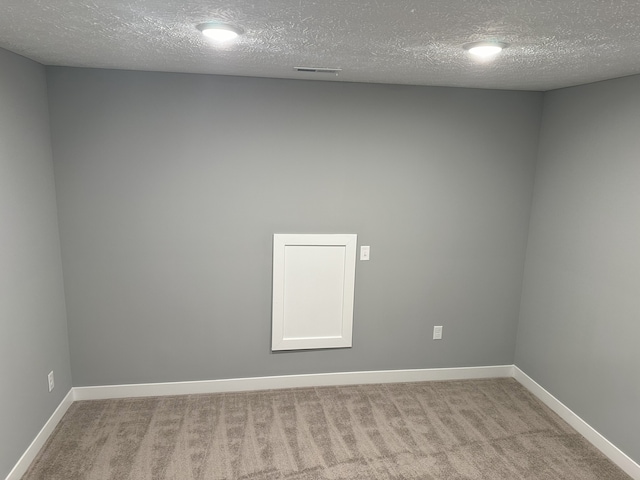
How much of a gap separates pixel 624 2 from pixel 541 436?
8.89 ft

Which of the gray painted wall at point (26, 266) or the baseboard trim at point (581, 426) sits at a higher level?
the gray painted wall at point (26, 266)

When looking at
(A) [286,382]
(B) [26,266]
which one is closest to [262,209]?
(A) [286,382]

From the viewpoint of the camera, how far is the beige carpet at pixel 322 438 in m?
2.72

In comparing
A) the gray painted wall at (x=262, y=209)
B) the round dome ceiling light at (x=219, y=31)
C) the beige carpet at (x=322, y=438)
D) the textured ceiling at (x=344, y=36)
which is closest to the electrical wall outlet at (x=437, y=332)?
the gray painted wall at (x=262, y=209)

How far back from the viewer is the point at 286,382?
363 cm

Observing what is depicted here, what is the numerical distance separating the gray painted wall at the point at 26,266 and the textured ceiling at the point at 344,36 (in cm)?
29

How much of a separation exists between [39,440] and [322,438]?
1.70 meters

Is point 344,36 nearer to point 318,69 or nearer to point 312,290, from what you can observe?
point 318,69

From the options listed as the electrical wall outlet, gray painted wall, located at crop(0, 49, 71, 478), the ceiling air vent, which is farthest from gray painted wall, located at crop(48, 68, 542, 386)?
the ceiling air vent

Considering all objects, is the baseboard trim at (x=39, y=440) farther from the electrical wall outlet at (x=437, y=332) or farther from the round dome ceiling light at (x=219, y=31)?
the electrical wall outlet at (x=437, y=332)

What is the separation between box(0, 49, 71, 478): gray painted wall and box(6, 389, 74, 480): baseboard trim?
0.12 ft

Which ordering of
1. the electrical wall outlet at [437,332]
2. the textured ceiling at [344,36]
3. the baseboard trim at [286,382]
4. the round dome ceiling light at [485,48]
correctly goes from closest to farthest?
the textured ceiling at [344,36], the round dome ceiling light at [485,48], the baseboard trim at [286,382], the electrical wall outlet at [437,332]

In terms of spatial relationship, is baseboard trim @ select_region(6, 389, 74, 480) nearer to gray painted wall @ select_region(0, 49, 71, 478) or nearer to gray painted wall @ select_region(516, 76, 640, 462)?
gray painted wall @ select_region(0, 49, 71, 478)

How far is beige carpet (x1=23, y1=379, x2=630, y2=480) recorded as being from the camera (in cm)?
272
